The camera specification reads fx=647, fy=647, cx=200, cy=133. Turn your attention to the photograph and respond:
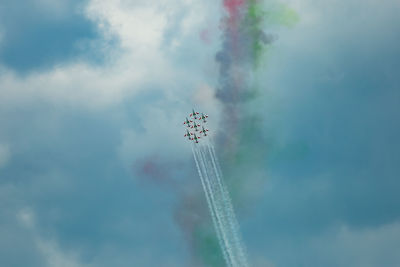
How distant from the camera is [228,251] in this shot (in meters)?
198
